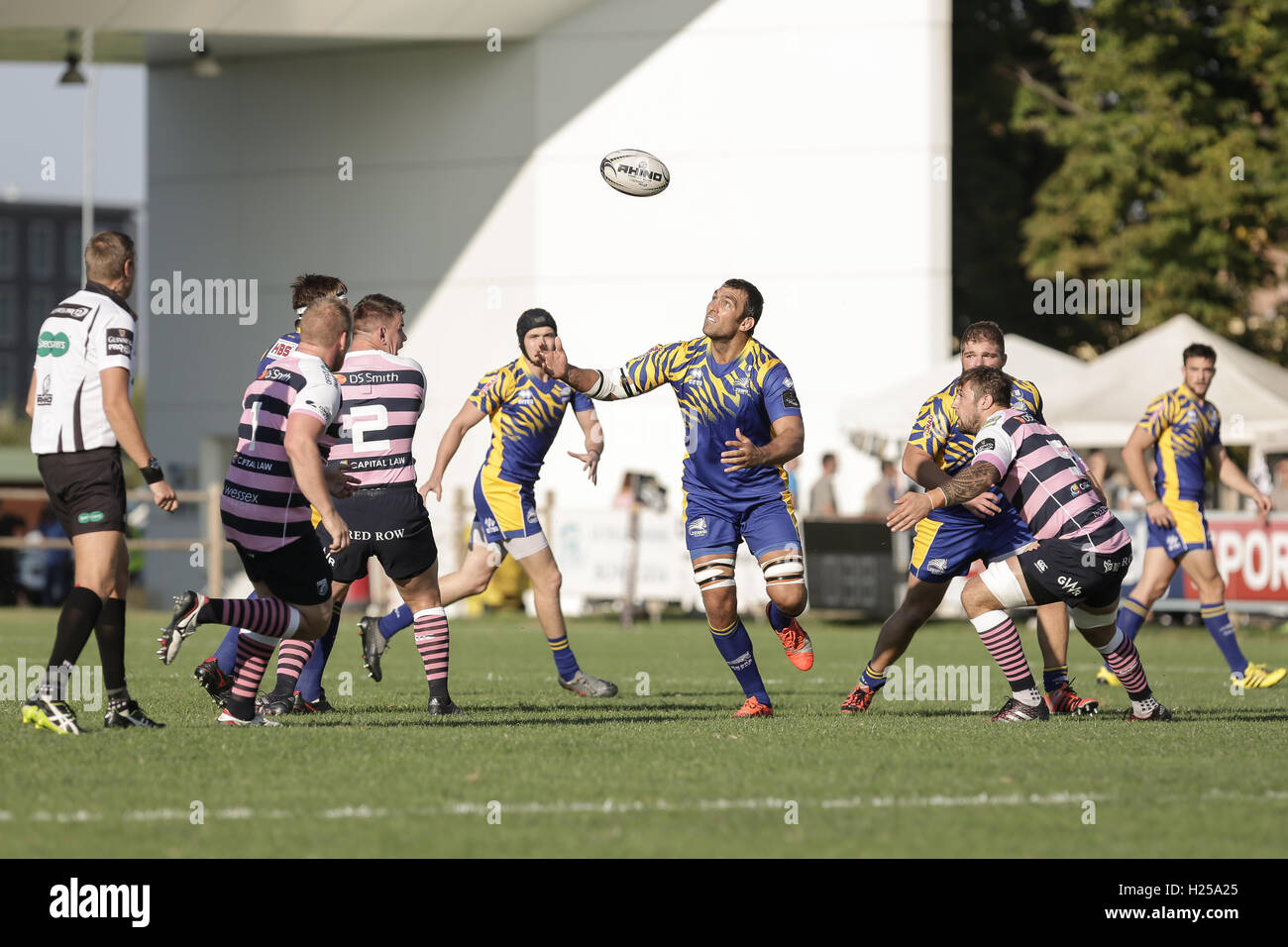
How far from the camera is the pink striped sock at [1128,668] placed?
866 cm

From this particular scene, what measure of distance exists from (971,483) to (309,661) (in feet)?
12.2

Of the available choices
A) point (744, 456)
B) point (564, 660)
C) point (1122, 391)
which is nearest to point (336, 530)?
point (744, 456)

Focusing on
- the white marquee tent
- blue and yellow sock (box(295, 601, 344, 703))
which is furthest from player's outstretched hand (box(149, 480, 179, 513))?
the white marquee tent

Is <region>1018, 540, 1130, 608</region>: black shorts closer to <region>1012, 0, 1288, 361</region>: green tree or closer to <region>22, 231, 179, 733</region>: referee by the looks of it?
<region>22, 231, 179, 733</region>: referee

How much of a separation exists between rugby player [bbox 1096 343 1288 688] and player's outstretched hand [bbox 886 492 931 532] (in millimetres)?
3886

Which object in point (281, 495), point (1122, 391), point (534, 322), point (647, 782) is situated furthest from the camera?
point (1122, 391)

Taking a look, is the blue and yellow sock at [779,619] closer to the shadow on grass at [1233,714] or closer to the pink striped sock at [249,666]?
the shadow on grass at [1233,714]

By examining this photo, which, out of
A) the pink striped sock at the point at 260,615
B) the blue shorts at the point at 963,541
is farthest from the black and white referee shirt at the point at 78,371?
A: the blue shorts at the point at 963,541

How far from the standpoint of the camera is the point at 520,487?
11.0 meters

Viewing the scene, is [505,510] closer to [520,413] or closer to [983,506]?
[520,413]

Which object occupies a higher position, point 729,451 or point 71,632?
point 729,451

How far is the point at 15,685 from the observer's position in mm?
10938

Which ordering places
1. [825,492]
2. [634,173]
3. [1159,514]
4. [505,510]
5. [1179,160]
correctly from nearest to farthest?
1. [634,173]
2. [505,510]
3. [1159,514]
4. [825,492]
5. [1179,160]
